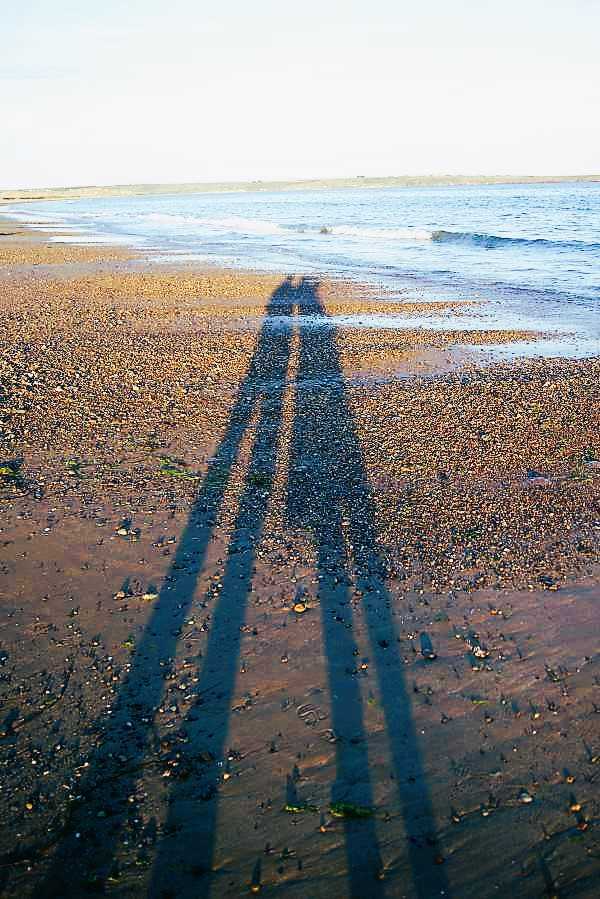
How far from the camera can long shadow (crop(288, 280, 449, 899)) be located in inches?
128

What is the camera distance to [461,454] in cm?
769

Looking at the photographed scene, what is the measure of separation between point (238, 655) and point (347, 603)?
89cm

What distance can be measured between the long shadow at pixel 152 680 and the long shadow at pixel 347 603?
0.51 meters

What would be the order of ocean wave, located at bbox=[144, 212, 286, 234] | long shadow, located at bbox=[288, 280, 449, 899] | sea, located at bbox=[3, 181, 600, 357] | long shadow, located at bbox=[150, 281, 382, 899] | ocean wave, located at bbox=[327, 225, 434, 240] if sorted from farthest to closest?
ocean wave, located at bbox=[144, 212, 286, 234]
ocean wave, located at bbox=[327, 225, 434, 240]
sea, located at bbox=[3, 181, 600, 357]
long shadow, located at bbox=[288, 280, 449, 899]
long shadow, located at bbox=[150, 281, 382, 899]

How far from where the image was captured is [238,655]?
4363mm

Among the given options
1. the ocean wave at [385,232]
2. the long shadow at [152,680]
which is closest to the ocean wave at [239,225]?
the ocean wave at [385,232]

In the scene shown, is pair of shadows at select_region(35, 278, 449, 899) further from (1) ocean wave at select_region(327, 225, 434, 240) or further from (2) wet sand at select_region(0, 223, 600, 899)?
(1) ocean wave at select_region(327, 225, 434, 240)

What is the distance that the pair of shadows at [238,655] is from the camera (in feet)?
10.1

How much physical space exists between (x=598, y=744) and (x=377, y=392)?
695 cm

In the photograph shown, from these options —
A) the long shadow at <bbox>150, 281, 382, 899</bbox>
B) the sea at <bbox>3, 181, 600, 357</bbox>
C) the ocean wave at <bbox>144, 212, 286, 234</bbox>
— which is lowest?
the long shadow at <bbox>150, 281, 382, 899</bbox>

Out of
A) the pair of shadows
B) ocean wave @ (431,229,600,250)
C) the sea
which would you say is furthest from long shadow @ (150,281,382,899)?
ocean wave @ (431,229,600,250)

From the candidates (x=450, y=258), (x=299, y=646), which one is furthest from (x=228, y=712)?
(x=450, y=258)

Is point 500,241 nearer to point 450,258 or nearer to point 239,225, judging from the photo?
point 450,258

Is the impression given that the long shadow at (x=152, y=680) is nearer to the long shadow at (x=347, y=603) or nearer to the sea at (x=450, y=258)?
the long shadow at (x=347, y=603)
